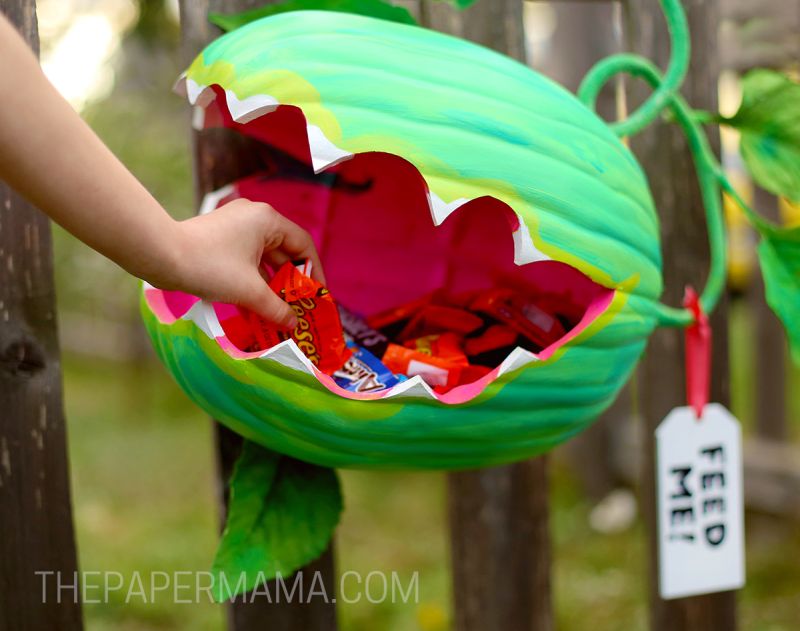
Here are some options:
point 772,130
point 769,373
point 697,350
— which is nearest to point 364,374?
point 697,350

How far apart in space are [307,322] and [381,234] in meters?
0.28

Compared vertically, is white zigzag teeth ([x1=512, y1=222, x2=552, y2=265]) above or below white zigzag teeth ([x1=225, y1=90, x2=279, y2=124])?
below

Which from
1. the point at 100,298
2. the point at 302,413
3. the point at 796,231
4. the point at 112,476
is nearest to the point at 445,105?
the point at 302,413

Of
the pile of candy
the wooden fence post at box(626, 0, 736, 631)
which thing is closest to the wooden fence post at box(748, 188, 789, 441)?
the wooden fence post at box(626, 0, 736, 631)

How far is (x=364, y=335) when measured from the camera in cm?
85

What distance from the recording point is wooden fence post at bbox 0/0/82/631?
85cm

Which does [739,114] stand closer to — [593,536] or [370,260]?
[370,260]

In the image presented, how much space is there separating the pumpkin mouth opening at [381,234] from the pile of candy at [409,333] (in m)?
0.01

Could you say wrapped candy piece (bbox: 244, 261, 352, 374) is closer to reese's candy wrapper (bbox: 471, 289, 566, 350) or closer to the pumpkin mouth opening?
the pumpkin mouth opening

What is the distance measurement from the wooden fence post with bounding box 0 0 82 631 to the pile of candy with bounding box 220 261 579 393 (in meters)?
0.21

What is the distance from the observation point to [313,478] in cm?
84

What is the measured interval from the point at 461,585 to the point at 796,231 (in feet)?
1.96

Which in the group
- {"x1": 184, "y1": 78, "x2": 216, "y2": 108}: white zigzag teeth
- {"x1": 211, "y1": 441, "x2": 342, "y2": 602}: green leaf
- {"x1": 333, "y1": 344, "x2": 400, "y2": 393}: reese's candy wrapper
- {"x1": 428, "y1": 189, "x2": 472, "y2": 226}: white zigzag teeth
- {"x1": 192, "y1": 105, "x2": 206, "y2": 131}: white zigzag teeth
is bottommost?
{"x1": 211, "y1": 441, "x2": 342, "y2": 602}: green leaf

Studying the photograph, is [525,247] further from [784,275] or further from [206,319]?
[784,275]
